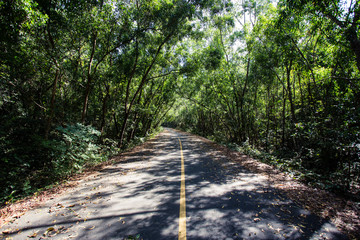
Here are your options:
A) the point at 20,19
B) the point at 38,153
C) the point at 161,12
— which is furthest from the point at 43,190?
the point at 161,12

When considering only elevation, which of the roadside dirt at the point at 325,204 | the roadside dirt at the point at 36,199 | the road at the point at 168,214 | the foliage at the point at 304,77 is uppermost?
the foliage at the point at 304,77

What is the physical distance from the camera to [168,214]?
364 centimetres

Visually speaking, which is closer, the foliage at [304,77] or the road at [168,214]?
the road at [168,214]

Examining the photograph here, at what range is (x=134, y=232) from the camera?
3023 mm

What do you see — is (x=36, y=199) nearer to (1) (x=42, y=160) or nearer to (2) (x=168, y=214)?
(2) (x=168, y=214)

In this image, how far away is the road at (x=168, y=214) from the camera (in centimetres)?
305

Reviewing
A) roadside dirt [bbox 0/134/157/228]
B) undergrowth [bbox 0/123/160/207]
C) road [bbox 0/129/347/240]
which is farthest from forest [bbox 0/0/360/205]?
road [bbox 0/129/347/240]

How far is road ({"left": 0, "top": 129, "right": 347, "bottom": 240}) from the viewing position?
10.0 feet

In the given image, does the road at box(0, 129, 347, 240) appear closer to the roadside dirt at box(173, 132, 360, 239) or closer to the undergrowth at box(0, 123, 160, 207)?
the roadside dirt at box(173, 132, 360, 239)

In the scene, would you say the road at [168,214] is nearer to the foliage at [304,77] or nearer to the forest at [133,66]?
the forest at [133,66]

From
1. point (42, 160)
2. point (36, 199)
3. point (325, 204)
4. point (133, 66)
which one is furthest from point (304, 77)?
point (42, 160)

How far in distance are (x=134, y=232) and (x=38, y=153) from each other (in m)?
7.92

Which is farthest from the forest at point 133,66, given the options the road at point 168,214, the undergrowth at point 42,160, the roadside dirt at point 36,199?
the road at point 168,214

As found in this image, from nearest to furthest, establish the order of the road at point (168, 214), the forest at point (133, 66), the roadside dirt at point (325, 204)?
the road at point (168, 214) → the roadside dirt at point (325, 204) → the forest at point (133, 66)
